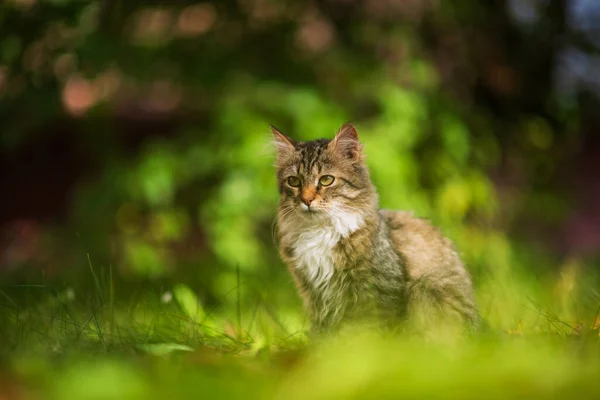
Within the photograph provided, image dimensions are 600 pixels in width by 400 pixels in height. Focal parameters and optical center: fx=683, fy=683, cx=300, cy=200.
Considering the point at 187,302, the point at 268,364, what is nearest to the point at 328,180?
the point at 187,302

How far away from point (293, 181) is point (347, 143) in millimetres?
283

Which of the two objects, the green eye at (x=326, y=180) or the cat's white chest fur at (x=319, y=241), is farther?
the green eye at (x=326, y=180)

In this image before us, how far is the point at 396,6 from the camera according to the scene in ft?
17.8

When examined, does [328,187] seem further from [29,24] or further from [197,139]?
[29,24]

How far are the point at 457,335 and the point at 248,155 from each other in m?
2.27

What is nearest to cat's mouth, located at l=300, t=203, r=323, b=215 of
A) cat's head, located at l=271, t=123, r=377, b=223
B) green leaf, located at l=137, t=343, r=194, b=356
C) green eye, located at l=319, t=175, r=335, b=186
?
cat's head, located at l=271, t=123, r=377, b=223

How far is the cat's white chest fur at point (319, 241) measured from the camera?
8.91 ft

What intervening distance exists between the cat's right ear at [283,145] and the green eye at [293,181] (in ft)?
0.43

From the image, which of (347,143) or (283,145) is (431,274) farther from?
(283,145)

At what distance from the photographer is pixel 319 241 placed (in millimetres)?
2764

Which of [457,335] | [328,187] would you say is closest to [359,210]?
→ [328,187]

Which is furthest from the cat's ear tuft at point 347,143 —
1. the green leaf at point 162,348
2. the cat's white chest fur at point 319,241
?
the green leaf at point 162,348

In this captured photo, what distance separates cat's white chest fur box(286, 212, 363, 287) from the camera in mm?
2715

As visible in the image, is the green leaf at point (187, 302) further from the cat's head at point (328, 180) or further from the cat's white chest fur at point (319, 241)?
the cat's head at point (328, 180)
